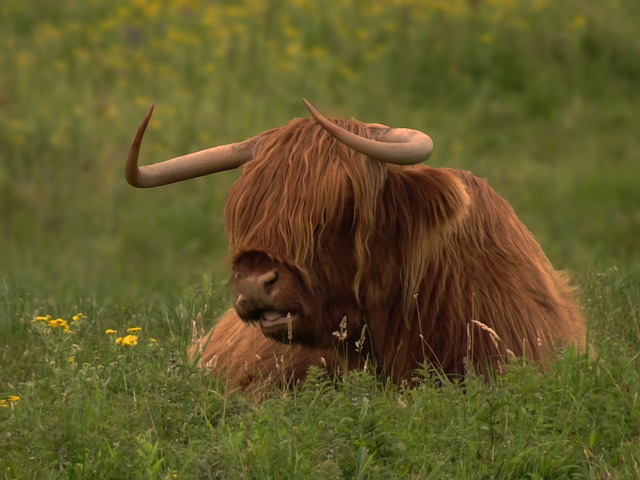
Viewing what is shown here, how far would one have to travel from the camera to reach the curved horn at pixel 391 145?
537 cm

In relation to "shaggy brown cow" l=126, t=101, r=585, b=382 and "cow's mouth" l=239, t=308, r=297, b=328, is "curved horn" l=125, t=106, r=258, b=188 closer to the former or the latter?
"shaggy brown cow" l=126, t=101, r=585, b=382

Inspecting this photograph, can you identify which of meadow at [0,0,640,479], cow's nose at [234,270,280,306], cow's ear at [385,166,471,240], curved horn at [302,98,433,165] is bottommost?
meadow at [0,0,640,479]

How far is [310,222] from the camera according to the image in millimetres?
5551

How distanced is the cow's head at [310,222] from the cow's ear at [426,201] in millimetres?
77

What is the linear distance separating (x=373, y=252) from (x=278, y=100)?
9.00 metres

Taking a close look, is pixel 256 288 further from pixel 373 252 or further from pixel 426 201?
pixel 426 201

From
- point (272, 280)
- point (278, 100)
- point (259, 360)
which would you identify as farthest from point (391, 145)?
point (278, 100)

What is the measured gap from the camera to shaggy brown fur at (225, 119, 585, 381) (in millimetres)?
5555

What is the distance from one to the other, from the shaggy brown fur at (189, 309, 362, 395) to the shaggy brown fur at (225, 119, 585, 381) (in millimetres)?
157

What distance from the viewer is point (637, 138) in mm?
14953

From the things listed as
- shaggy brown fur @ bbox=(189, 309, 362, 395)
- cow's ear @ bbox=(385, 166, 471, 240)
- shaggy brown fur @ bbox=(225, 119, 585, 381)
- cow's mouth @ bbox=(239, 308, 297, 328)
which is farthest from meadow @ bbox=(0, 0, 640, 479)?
cow's ear @ bbox=(385, 166, 471, 240)

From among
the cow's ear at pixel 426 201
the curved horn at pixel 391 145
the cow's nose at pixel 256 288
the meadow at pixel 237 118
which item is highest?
the curved horn at pixel 391 145

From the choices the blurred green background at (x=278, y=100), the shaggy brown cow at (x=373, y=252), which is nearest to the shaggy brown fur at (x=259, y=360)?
the shaggy brown cow at (x=373, y=252)

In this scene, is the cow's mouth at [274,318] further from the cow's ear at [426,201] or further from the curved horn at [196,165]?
the curved horn at [196,165]
